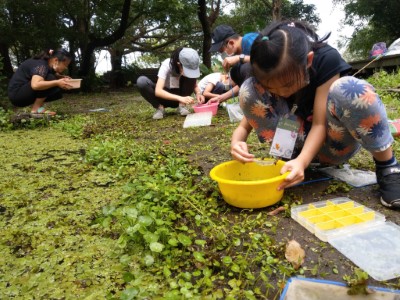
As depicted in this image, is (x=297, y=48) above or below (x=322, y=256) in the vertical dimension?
above

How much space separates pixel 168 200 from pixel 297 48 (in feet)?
2.74

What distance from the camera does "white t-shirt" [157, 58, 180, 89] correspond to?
163 inches

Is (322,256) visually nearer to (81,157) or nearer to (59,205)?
(59,205)

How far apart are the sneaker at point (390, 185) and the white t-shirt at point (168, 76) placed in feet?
10.2

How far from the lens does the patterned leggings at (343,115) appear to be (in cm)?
128

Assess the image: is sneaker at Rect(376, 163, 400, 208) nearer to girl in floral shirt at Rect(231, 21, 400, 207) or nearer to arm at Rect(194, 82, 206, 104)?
girl in floral shirt at Rect(231, 21, 400, 207)

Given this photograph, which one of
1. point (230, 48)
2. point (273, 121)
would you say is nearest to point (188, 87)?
point (230, 48)

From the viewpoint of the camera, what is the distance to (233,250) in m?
1.17

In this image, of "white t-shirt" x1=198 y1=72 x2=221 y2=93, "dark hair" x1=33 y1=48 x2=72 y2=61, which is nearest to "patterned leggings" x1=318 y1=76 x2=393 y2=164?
"white t-shirt" x1=198 y1=72 x2=221 y2=93

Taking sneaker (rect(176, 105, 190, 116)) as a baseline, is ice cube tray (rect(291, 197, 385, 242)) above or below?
above

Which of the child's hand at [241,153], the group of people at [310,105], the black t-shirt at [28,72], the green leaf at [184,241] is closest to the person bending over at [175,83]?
the black t-shirt at [28,72]

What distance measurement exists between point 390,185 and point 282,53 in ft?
2.36

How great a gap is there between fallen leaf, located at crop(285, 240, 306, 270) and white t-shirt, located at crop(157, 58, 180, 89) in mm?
3308

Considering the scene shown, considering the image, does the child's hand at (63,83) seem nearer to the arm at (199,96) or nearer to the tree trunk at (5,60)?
the arm at (199,96)
